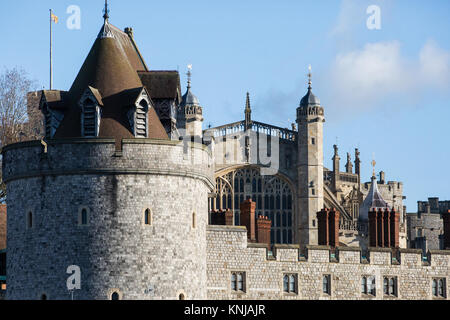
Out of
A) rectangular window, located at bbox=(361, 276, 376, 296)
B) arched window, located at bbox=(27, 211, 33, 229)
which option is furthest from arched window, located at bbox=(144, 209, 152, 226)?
rectangular window, located at bbox=(361, 276, 376, 296)

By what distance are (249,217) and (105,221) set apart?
34.0 ft

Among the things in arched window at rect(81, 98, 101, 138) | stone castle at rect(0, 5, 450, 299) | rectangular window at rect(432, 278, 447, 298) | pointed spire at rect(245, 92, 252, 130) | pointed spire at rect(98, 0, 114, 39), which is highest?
pointed spire at rect(245, 92, 252, 130)

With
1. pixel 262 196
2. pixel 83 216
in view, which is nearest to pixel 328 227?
pixel 83 216

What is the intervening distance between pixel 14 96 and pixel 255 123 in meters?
27.3

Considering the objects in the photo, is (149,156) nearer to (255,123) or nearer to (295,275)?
(295,275)

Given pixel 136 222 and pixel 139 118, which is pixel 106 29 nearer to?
pixel 139 118

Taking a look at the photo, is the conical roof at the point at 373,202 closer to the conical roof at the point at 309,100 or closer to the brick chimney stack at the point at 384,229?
the conical roof at the point at 309,100

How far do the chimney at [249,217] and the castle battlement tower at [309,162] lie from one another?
40.6m

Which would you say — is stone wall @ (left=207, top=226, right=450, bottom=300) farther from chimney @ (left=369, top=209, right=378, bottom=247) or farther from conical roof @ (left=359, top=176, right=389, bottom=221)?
conical roof @ (left=359, top=176, right=389, bottom=221)

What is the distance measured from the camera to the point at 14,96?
67.8m

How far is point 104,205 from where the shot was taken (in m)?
41.3

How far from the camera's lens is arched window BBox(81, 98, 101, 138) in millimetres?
42312

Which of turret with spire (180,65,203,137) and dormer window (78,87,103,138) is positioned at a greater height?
turret with spire (180,65,203,137)

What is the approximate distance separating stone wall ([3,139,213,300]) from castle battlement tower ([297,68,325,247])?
161 feet
